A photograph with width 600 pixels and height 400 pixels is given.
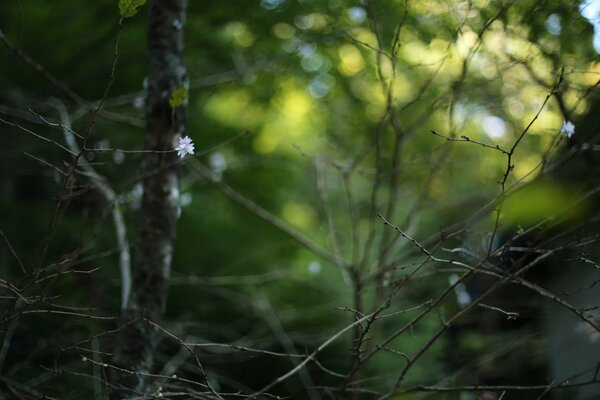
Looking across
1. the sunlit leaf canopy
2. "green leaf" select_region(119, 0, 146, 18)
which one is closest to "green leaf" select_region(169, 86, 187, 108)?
the sunlit leaf canopy

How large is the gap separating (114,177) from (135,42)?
107 centimetres

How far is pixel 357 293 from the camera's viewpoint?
3.31m

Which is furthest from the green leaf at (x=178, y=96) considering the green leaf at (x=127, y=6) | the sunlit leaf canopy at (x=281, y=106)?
the green leaf at (x=127, y=6)

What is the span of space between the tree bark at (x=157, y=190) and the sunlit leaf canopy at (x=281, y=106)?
0.33m

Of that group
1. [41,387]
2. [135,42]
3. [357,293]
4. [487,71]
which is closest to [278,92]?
[135,42]

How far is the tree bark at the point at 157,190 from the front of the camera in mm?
2705

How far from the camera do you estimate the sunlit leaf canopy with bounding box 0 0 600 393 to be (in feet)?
11.6

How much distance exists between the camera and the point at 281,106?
568cm

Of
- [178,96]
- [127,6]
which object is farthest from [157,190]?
[127,6]

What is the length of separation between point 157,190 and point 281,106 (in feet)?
9.70

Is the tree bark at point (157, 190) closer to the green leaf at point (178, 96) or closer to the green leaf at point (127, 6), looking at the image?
the green leaf at point (178, 96)

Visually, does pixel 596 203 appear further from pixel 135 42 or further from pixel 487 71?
pixel 135 42

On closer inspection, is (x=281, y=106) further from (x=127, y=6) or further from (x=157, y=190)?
(x=127, y=6)

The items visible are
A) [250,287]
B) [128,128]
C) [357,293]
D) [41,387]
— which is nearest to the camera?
[357,293]
